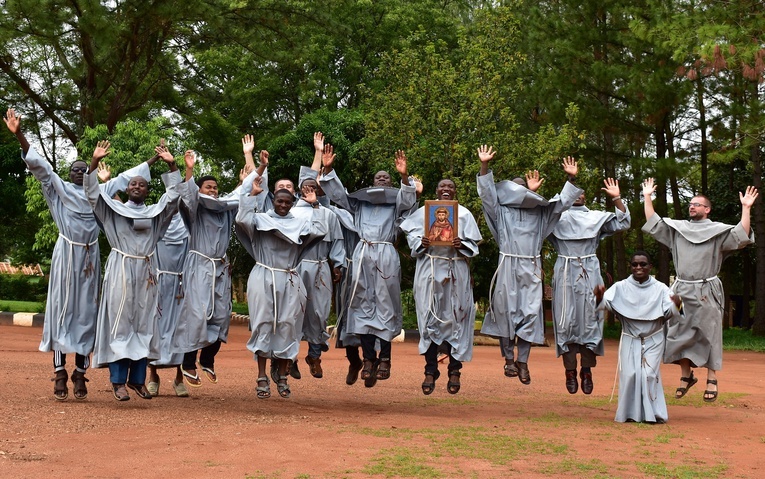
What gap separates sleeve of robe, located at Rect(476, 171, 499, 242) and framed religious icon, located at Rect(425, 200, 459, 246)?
0.51 metres

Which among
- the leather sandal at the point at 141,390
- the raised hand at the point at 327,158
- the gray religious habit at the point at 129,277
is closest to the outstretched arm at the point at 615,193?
the raised hand at the point at 327,158

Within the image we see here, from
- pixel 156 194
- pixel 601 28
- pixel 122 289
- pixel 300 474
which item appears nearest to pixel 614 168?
pixel 601 28

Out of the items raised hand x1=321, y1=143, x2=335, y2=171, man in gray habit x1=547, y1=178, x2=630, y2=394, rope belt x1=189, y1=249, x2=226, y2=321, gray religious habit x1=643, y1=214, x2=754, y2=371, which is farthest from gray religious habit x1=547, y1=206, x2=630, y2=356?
rope belt x1=189, y1=249, x2=226, y2=321

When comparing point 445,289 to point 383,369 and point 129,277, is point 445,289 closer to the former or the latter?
point 383,369

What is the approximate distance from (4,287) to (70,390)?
3059 cm

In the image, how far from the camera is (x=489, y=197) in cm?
1152

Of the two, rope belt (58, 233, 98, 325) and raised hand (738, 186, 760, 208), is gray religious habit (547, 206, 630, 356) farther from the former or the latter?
rope belt (58, 233, 98, 325)

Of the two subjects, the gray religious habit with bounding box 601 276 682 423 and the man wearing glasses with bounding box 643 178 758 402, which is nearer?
the gray religious habit with bounding box 601 276 682 423

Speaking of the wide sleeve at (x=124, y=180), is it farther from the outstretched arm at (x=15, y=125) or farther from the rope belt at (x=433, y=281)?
the rope belt at (x=433, y=281)

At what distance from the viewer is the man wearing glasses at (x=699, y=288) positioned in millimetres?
12047

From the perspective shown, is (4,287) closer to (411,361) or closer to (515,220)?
(411,361)

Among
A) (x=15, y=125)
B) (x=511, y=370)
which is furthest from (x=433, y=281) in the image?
(x=15, y=125)

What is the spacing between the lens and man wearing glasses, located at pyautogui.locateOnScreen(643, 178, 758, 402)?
12047 mm

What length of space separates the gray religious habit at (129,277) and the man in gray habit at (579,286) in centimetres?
438
